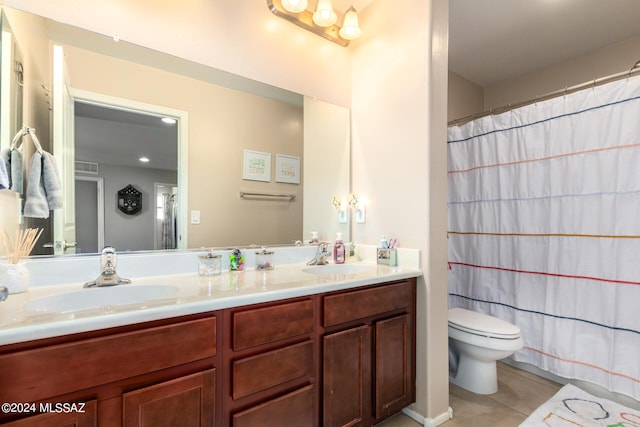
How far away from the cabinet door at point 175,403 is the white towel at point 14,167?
0.92 metres

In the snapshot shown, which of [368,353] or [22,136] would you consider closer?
[22,136]

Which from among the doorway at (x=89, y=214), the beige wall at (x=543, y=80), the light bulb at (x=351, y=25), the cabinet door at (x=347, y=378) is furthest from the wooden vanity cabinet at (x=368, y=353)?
the beige wall at (x=543, y=80)

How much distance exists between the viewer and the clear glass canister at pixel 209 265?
1483 mm

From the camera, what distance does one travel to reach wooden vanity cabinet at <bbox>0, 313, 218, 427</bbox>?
748 mm

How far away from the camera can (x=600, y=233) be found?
194 cm

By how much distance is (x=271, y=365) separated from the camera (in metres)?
1.15

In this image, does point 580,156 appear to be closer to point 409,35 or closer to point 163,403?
point 409,35

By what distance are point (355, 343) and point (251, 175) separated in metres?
1.09

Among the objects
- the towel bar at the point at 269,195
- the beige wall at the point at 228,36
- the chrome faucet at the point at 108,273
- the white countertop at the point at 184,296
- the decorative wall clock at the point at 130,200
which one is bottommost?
the white countertop at the point at 184,296

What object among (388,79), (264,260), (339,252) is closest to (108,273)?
(264,260)

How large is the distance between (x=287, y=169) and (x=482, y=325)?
5.28 feet

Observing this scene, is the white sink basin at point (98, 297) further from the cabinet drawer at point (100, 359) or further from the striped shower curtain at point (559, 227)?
the striped shower curtain at point (559, 227)

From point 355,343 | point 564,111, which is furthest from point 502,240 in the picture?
point 355,343

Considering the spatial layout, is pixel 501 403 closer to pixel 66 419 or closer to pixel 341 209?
pixel 341 209
